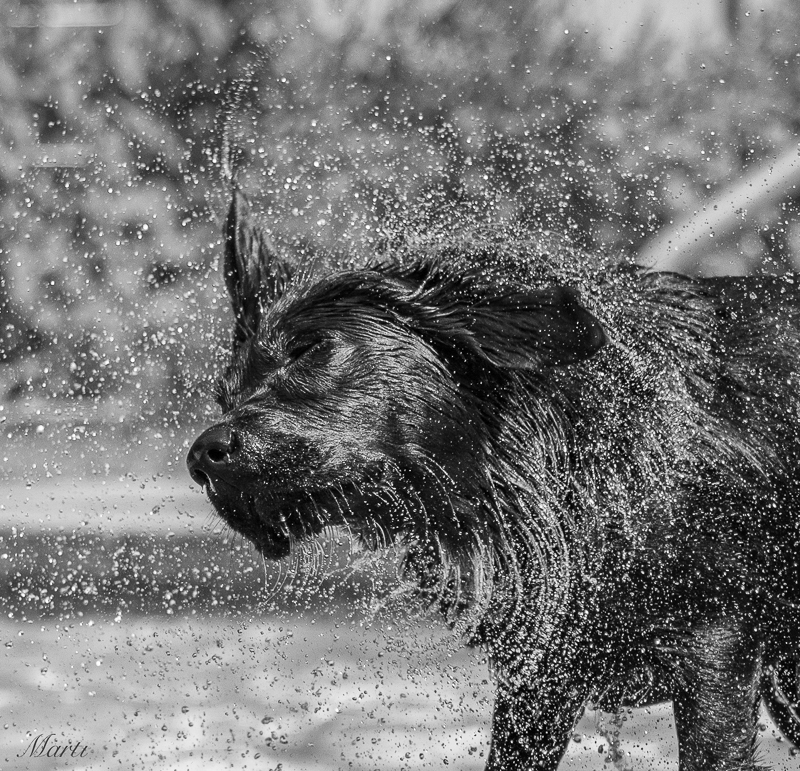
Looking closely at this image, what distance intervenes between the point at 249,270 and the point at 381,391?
507 mm

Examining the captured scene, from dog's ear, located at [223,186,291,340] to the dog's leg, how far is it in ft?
3.84

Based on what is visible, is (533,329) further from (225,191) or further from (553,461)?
(225,191)

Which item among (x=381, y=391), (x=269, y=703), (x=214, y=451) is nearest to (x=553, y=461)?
(x=381, y=391)

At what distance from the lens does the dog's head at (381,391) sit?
1.95 meters

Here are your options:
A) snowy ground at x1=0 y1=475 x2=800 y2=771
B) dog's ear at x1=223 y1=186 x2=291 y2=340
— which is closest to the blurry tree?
dog's ear at x1=223 y1=186 x2=291 y2=340

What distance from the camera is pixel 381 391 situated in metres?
1.98

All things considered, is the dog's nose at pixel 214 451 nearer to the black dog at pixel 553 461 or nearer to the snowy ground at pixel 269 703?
the black dog at pixel 553 461

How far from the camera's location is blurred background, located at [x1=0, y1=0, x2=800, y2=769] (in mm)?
2822

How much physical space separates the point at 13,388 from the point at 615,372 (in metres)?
2.31

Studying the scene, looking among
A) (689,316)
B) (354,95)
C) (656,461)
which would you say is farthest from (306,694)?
(354,95)

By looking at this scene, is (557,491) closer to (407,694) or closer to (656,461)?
(656,461)

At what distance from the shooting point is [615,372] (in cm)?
206
